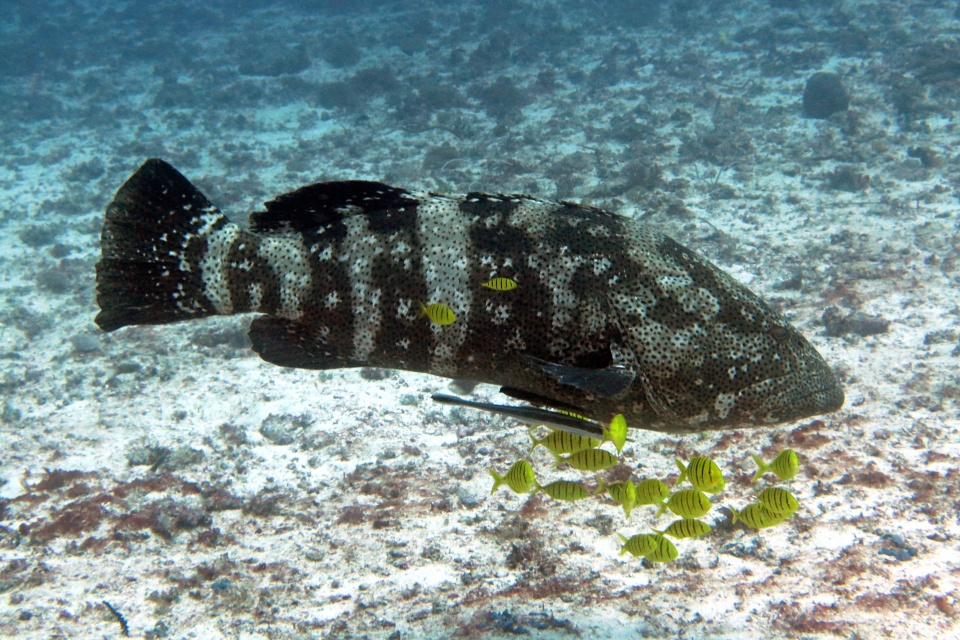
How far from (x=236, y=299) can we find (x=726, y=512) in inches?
157

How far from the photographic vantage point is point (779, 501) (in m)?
3.32

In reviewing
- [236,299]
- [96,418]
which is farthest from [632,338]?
[96,418]

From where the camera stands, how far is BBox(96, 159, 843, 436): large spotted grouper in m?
2.62

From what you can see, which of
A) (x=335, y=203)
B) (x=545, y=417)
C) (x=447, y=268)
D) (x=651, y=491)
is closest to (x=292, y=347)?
(x=335, y=203)

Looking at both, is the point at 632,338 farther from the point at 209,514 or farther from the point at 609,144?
the point at 609,144

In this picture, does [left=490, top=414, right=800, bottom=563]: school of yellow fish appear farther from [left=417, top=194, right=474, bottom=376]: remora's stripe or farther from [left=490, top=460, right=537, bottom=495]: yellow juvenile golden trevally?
[left=417, top=194, right=474, bottom=376]: remora's stripe

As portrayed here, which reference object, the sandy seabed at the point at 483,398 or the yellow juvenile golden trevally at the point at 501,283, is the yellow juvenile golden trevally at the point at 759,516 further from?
the yellow juvenile golden trevally at the point at 501,283

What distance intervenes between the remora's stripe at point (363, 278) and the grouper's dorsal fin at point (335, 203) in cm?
12

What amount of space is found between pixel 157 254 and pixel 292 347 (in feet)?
3.02

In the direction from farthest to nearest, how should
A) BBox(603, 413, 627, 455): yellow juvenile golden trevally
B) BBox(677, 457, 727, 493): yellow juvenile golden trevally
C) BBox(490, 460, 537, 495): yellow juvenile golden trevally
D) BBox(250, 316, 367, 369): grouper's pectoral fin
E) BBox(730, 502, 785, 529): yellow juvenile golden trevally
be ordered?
BBox(490, 460, 537, 495): yellow juvenile golden trevally → BBox(730, 502, 785, 529): yellow juvenile golden trevally → BBox(677, 457, 727, 493): yellow juvenile golden trevally → BBox(250, 316, 367, 369): grouper's pectoral fin → BBox(603, 413, 627, 455): yellow juvenile golden trevally

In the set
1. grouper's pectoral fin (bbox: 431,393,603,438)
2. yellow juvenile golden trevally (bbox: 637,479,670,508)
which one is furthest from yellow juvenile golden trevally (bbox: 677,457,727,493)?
grouper's pectoral fin (bbox: 431,393,603,438)

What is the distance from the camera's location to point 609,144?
14062mm

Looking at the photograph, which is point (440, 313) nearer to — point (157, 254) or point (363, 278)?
point (363, 278)

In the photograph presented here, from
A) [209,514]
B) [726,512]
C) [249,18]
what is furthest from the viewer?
[249,18]
